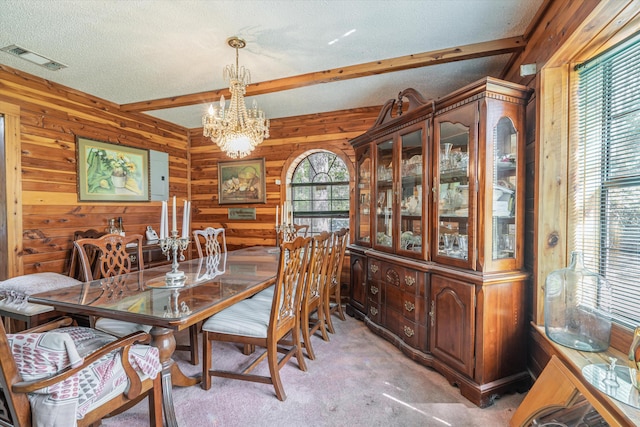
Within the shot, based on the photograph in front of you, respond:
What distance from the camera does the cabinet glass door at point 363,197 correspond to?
3.32 metres

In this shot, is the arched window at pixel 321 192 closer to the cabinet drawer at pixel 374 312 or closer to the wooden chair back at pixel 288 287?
the cabinet drawer at pixel 374 312

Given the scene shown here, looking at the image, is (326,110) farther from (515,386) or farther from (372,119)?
(515,386)

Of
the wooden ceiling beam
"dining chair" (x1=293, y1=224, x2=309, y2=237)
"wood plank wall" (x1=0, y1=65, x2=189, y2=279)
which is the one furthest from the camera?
"dining chair" (x1=293, y1=224, x2=309, y2=237)

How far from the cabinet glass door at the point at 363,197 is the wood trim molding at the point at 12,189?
11.5ft

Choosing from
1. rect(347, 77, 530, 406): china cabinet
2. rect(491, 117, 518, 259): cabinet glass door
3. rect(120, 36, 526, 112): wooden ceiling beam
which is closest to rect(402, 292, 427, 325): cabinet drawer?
rect(347, 77, 530, 406): china cabinet

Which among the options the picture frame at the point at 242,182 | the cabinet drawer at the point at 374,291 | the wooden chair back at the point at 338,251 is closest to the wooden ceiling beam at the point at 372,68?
the picture frame at the point at 242,182

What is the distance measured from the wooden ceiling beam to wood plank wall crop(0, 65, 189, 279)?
31.8 inches

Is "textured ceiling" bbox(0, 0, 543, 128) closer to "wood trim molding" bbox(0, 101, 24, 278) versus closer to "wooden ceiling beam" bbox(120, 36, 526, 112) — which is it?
"wooden ceiling beam" bbox(120, 36, 526, 112)

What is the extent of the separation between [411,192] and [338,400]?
1732mm

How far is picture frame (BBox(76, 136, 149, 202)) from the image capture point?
A: 3.51 m

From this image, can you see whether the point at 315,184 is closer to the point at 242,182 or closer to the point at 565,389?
the point at 242,182

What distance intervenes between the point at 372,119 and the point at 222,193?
2.59 meters

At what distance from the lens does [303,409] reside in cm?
186

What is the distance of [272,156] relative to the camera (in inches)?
174
